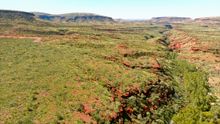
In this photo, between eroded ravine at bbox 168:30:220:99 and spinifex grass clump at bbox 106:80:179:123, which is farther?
eroded ravine at bbox 168:30:220:99

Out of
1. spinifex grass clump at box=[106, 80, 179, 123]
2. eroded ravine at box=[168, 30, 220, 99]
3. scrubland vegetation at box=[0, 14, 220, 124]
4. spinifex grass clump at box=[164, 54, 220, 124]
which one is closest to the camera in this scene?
scrubland vegetation at box=[0, 14, 220, 124]

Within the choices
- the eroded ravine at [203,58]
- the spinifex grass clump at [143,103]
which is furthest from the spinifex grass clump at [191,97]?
the eroded ravine at [203,58]

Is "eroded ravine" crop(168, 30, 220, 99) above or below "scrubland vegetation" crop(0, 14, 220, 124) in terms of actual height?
below

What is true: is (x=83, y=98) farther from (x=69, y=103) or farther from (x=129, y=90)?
(x=129, y=90)

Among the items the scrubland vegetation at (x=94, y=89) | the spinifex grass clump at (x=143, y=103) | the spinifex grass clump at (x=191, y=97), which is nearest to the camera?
the scrubland vegetation at (x=94, y=89)

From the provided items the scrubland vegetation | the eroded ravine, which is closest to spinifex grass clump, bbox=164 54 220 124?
the scrubland vegetation

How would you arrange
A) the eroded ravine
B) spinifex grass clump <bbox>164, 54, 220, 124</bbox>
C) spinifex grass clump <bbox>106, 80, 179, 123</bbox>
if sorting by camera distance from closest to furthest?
1. spinifex grass clump <bbox>164, 54, 220, 124</bbox>
2. spinifex grass clump <bbox>106, 80, 179, 123</bbox>
3. the eroded ravine

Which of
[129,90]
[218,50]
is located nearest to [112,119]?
[129,90]

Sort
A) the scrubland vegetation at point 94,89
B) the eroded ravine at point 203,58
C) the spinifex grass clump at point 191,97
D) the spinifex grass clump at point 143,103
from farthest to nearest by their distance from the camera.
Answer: the eroded ravine at point 203,58, the spinifex grass clump at point 143,103, the spinifex grass clump at point 191,97, the scrubland vegetation at point 94,89

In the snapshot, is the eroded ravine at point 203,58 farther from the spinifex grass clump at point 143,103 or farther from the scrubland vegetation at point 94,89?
the spinifex grass clump at point 143,103

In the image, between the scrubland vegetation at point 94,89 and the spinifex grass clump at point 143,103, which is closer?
the scrubland vegetation at point 94,89

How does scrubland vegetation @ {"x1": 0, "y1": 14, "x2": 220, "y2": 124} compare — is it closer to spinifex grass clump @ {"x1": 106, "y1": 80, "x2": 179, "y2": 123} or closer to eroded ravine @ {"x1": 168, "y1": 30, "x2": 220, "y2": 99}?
spinifex grass clump @ {"x1": 106, "y1": 80, "x2": 179, "y2": 123}
